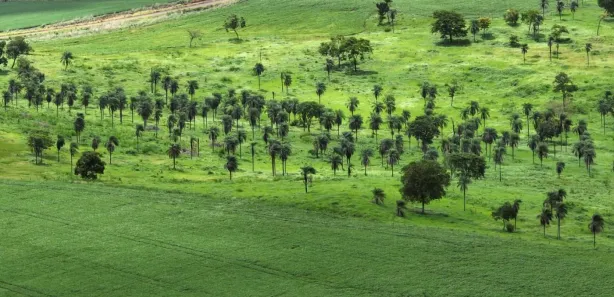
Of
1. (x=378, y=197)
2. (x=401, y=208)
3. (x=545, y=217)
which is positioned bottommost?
(x=545, y=217)

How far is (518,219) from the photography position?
189250 mm

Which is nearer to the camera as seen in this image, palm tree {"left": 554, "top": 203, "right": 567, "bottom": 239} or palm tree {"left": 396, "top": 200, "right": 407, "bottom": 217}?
palm tree {"left": 554, "top": 203, "right": 567, "bottom": 239}

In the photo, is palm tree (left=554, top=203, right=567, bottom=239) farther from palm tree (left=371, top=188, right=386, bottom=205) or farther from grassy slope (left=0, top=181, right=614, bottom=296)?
palm tree (left=371, top=188, right=386, bottom=205)

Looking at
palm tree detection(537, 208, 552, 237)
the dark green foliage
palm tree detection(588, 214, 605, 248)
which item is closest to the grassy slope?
palm tree detection(537, 208, 552, 237)

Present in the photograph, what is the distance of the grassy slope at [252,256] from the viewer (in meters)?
154

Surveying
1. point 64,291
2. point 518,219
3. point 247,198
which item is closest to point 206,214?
point 247,198

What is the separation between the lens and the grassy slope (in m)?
154

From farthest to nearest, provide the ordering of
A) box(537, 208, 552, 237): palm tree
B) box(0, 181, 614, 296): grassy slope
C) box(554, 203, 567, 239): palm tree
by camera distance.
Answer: box(554, 203, 567, 239): palm tree
box(537, 208, 552, 237): palm tree
box(0, 181, 614, 296): grassy slope

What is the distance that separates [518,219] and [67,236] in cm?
7725

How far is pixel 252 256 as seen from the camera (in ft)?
543

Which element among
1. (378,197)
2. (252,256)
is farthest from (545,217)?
(252,256)

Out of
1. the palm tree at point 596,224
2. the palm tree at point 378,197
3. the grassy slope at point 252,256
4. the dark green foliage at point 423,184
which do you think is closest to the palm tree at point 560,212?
the palm tree at point 596,224

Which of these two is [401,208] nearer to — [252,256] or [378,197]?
[378,197]

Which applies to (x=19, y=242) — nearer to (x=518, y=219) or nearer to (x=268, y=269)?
(x=268, y=269)
